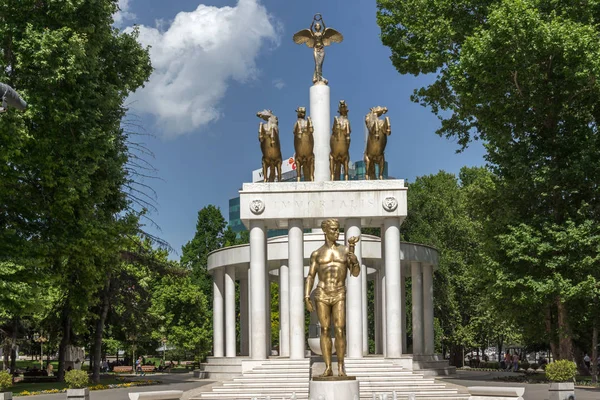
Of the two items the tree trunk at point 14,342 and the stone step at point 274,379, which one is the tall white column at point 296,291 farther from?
the tree trunk at point 14,342

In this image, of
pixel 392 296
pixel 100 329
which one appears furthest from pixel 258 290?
pixel 100 329

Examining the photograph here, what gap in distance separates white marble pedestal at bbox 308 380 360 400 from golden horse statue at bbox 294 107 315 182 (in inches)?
618

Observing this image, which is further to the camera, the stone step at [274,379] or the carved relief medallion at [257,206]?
the carved relief medallion at [257,206]

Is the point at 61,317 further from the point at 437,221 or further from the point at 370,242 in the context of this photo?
the point at 437,221

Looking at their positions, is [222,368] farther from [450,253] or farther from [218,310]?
[450,253]

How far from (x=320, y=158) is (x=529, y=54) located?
33.9 feet

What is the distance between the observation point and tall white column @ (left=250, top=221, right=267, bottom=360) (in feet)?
95.6

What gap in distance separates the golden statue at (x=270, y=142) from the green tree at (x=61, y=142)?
601cm

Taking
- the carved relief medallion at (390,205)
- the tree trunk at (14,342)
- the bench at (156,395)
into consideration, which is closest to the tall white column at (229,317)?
the carved relief medallion at (390,205)

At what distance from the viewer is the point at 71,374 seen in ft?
73.7

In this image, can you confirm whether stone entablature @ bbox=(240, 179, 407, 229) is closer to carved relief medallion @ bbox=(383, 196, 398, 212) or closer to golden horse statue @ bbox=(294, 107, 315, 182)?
carved relief medallion @ bbox=(383, 196, 398, 212)

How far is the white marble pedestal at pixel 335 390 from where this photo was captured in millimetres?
15359

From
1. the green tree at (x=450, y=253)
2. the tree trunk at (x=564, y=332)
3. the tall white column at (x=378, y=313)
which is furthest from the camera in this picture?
the green tree at (x=450, y=253)

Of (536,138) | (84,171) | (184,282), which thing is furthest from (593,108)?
(184,282)
